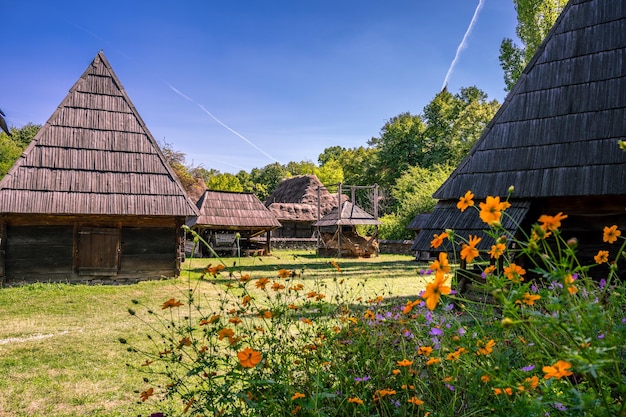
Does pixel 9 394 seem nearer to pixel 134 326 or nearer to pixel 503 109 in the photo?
pixel 134 326

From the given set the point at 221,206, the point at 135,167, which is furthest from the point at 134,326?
the point at 221,206

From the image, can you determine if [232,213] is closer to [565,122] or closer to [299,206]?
[299,206]

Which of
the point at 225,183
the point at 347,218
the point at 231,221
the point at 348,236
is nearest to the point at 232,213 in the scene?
the point at 231,221

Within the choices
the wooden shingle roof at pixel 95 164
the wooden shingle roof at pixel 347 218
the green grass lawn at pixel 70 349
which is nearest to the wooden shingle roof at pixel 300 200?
the wooden shingle roof at pixel 347 218

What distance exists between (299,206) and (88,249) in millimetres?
23950

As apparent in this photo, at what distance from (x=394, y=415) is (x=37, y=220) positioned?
1187 centimetres

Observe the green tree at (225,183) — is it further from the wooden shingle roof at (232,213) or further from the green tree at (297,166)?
the wooden shingle roof at (232,213)

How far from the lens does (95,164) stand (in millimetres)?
12398

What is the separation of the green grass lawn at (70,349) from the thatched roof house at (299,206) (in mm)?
21936

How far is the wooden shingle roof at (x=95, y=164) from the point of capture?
37.6 feet

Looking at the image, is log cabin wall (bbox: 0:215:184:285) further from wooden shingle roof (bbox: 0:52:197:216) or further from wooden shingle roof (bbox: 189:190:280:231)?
wooden shingle roof (bbox: 189:190:280:231)

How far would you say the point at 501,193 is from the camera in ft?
23.6

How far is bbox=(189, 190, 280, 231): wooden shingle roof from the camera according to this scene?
24031mm

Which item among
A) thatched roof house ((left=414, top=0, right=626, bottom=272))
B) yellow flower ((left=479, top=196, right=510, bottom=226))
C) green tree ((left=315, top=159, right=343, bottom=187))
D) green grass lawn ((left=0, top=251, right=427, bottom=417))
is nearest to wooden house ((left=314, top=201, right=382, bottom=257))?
green grass lawn ((left=0, top=251, right=427, bottom=417))
